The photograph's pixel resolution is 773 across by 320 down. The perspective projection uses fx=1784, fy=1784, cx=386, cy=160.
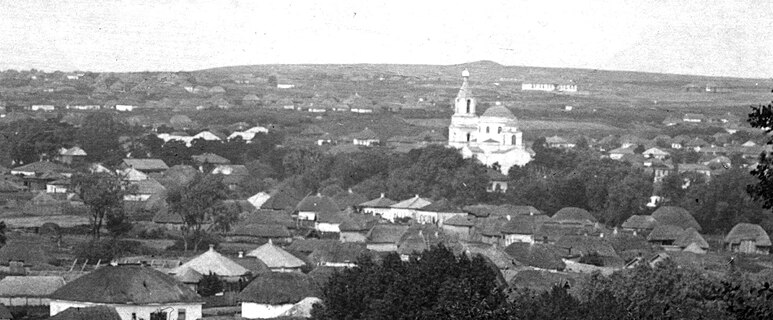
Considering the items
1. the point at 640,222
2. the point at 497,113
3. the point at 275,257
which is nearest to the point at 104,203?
Result: the point at 275,257

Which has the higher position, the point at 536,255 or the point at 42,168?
the point at 536,255

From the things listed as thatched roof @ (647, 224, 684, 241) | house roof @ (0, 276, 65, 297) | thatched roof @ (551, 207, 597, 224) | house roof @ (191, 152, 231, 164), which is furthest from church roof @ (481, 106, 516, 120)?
house roof @ (0, 276, 65, 297)

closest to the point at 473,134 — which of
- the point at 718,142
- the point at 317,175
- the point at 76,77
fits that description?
the point at 317,175

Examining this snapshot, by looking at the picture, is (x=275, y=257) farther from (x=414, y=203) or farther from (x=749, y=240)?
(x=414, y=203)

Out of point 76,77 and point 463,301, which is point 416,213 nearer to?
point 463,301

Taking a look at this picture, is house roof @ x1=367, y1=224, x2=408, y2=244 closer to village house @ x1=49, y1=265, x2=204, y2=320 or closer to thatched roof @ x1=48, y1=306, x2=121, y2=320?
village house @ x1=49, y1=265, x2=204, y2=320

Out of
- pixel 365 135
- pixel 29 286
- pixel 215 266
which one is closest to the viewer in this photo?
pixel 29 286
